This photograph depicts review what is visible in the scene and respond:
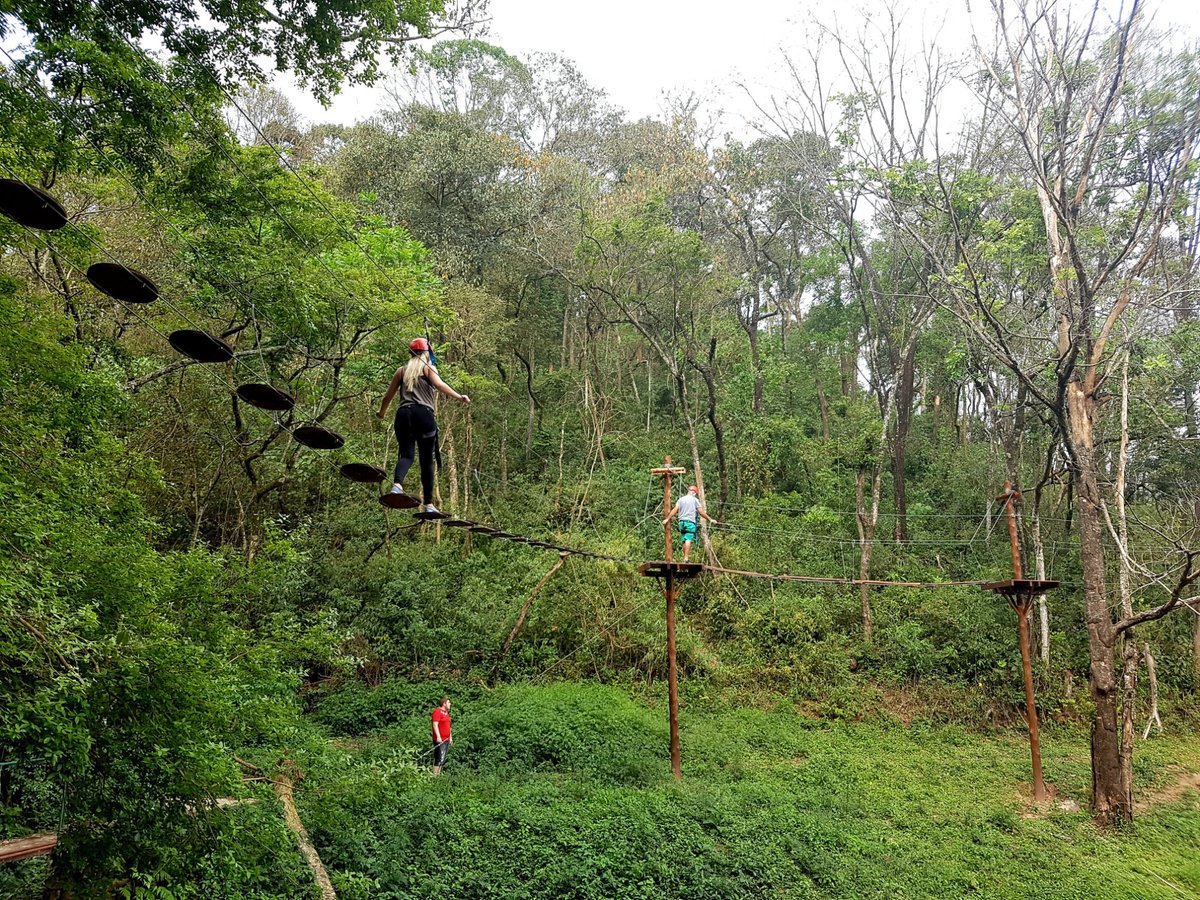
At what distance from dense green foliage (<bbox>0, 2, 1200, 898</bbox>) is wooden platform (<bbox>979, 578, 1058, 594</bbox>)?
3.59ft

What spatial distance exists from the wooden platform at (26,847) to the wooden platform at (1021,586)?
37.1 feet

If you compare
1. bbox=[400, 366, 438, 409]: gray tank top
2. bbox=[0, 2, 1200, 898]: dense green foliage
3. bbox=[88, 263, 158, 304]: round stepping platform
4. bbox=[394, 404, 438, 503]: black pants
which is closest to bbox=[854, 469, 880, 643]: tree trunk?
bbox=[0, 2, 1200, 898]: dense green foliage

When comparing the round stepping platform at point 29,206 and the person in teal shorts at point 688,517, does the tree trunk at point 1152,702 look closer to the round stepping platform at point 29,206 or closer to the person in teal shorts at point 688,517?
the person in teal shorts at point 688,517

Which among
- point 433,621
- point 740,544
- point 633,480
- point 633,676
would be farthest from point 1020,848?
point 633,480

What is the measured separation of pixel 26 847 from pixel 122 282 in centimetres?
535

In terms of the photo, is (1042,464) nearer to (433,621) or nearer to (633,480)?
(633,480)

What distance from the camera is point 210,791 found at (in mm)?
5559

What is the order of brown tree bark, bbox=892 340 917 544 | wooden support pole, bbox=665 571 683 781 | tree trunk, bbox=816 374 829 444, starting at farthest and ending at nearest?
1. tree trunk, bbox=816 374 829 444
2. brown tree bark, bbox=892 340 917 544
3. wooden support pole, bbox=665 571 683 781

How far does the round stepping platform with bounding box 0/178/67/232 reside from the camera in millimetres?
3010

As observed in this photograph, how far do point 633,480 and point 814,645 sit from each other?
602cm

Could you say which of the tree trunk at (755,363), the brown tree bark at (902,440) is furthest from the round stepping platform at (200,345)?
the tree trunk at (755,363)

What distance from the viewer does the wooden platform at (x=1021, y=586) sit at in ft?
34.2

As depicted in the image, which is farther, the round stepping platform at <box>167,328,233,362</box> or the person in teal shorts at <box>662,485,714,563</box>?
the person in teal shorts at <box>662,485,714,563</box>

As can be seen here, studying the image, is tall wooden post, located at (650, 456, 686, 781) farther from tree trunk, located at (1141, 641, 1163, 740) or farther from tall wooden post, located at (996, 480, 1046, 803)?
tree trunk, located at (1141, 641, 1163, 740)
